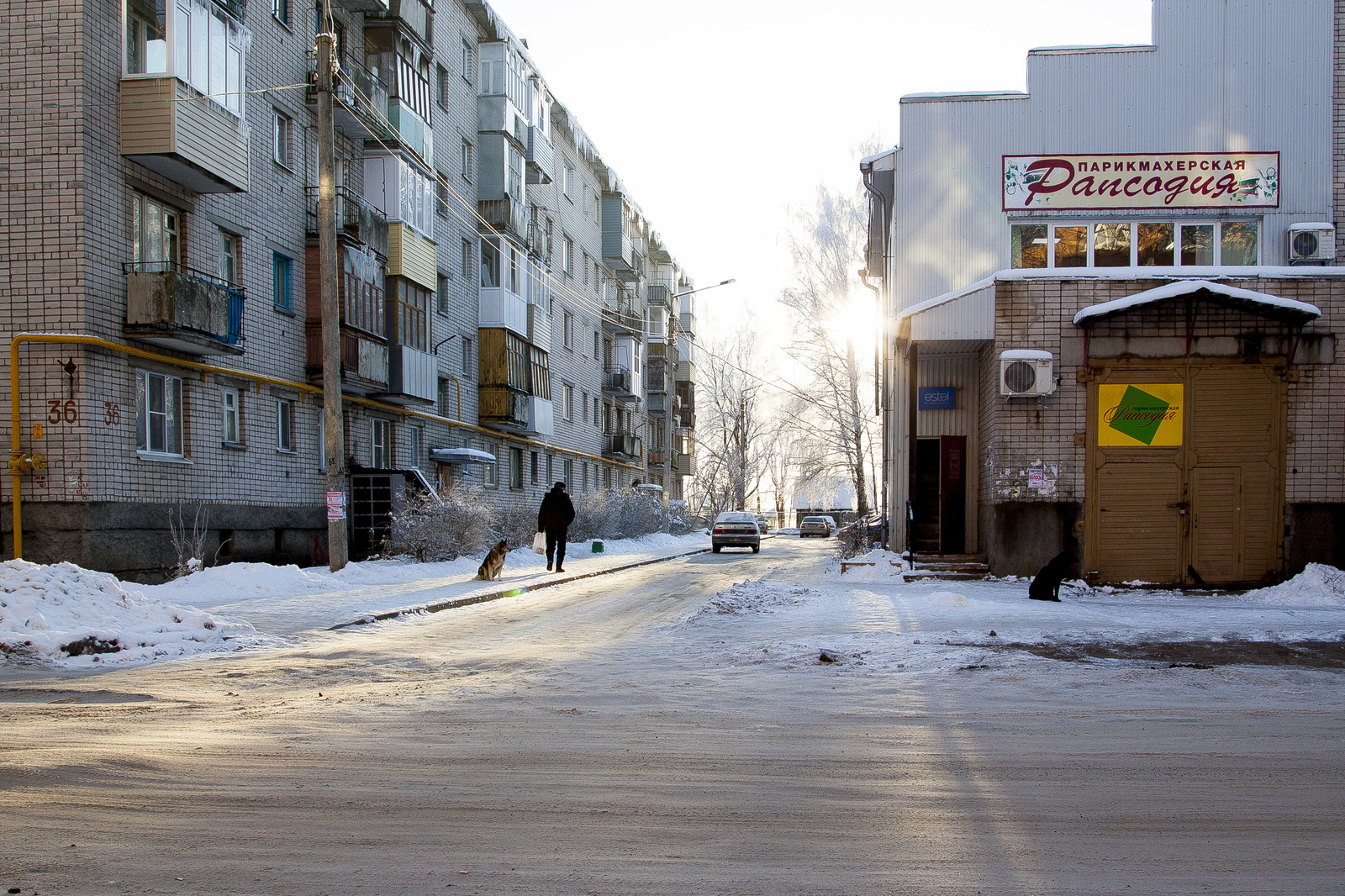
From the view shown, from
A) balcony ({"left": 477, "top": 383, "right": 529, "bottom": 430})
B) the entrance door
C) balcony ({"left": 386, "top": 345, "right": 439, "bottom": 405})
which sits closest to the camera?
the entrance door

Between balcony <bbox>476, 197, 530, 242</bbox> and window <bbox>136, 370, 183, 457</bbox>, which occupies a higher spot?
balcony <bbox>476, 197, 530, 242</bbox>

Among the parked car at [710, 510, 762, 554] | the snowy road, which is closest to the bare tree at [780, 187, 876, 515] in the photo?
the parked car at [710, 510, 762, 554]

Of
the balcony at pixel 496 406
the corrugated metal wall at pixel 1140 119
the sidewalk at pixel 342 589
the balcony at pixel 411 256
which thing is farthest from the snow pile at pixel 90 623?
the balcony at pixel 496 406

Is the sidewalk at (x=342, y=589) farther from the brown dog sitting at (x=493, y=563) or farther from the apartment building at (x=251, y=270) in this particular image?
the apartment building at (x=251, y=270)

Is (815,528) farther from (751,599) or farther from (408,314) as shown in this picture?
(751,599)

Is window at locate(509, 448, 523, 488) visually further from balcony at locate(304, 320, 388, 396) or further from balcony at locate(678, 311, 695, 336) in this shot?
balcony at locate(678, 311, 695, 336)

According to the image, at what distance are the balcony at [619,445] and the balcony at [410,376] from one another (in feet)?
72.3

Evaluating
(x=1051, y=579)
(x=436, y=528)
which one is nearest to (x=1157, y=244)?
(x=1051, y=579)

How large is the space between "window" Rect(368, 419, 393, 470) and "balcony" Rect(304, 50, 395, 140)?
23.2 ft

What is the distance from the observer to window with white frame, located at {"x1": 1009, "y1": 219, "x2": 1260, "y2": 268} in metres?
20.0

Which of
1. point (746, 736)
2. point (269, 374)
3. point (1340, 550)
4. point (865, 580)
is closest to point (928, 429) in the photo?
point (865, 580)

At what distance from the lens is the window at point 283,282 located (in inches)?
885

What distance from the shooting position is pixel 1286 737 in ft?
21.4

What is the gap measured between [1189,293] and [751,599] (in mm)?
8223
